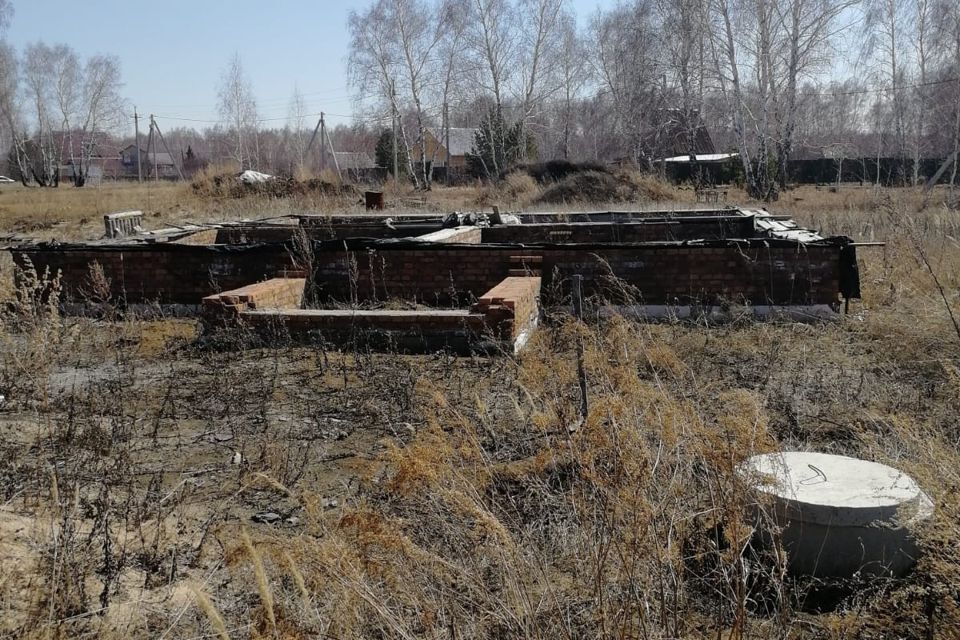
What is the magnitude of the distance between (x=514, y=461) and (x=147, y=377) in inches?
136

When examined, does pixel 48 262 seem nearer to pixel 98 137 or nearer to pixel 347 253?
pixel 347 253

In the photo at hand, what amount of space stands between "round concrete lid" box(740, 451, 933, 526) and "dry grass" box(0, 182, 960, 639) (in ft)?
0.38

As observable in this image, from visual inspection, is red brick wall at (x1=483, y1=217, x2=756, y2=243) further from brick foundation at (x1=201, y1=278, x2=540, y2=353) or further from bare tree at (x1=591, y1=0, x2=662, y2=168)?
bare tree at (x1=591, y1=0, x2=662, y2=168)

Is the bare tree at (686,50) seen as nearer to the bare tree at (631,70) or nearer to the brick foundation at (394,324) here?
the bare tree at (631,70)

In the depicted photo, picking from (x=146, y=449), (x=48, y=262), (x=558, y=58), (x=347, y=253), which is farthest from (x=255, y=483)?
(x=558, y=58)

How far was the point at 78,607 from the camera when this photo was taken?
278 cm

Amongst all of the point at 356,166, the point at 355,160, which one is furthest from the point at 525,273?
the point at 355,160

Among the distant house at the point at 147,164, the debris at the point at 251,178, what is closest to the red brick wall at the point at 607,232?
the debris at the point at 251,178

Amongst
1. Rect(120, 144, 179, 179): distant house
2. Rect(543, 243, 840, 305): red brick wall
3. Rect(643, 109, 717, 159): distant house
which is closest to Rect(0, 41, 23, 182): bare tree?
Rect(120, 144, 179, 179): distant house

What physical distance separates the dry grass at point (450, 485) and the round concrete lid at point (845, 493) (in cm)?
12

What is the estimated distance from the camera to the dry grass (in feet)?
7.62

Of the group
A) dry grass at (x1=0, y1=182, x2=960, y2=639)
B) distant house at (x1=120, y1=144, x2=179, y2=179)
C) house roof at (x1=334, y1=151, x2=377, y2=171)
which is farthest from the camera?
distant house at (x1=120, y1=144, x2=179, y2=179)

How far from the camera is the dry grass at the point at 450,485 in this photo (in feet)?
7.62

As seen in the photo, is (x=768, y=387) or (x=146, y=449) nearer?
(x=146, y=449)
